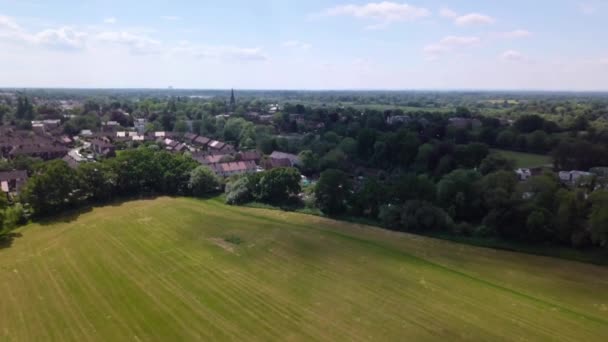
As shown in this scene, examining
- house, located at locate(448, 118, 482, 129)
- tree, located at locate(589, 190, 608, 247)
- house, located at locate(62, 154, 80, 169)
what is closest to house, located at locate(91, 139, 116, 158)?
house, located at locate(62, 154, 80, 169)

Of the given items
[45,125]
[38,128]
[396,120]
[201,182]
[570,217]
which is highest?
[396,120]

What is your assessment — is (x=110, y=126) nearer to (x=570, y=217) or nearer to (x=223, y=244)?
(x=223, y=244)

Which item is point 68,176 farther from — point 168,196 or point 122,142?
point 122,142

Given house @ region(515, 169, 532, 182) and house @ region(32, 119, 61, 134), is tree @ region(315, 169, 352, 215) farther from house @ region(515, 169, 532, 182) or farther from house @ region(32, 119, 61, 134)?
house @ region(32, 119, 61, 134)

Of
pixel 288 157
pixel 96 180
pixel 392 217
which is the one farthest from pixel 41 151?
pixel 392 217

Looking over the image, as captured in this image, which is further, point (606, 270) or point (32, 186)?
point (32, 186)

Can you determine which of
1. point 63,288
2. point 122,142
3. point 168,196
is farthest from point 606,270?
point 122,142
